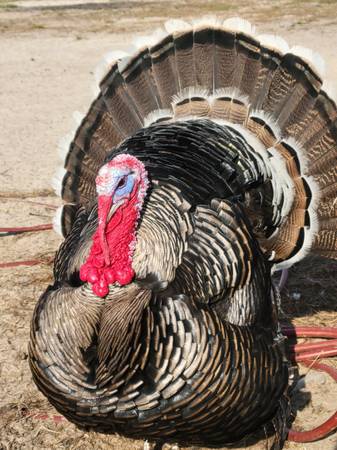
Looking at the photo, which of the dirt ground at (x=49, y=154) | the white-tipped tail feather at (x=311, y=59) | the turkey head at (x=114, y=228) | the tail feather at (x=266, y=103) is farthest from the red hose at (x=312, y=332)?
the turkey head at (x=114, y=228)

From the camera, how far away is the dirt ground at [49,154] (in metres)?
3.65

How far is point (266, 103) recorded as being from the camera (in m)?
4.03

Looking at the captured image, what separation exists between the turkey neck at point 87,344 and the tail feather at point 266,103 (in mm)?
1262

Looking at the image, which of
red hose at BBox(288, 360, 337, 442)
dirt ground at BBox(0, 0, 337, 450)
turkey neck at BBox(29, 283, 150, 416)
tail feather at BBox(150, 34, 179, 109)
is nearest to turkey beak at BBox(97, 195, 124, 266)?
turkey neck at BBox(29, 283, 150, 416)

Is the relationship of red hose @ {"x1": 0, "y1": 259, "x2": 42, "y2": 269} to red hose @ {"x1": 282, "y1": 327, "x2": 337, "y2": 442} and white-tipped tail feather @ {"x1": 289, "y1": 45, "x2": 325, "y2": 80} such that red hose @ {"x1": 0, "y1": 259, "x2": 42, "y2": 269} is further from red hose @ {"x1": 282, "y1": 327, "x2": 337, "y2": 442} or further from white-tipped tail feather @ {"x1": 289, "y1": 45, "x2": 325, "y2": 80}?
white-tipped tail feather @ {"x1": 289, "y1": 45, "x2": 325, "y2": 80}

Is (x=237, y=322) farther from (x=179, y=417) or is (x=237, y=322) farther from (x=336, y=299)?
(x=336, y=299)

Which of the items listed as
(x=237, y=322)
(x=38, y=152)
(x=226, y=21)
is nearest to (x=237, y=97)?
(x=226, y=21)

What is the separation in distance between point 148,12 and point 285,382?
15921mm

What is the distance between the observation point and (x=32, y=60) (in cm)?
1181

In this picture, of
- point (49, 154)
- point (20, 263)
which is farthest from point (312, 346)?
point (49, 154)

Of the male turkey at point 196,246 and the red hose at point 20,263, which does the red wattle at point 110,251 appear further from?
the red hose at point 20,263

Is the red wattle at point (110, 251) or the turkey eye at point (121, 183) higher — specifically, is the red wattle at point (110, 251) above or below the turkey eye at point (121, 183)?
below

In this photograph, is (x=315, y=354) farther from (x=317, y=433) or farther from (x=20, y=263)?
(x=20, y=263)

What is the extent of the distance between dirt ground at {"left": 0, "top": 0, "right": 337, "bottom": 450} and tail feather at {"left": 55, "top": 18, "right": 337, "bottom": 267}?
0.27 meters
